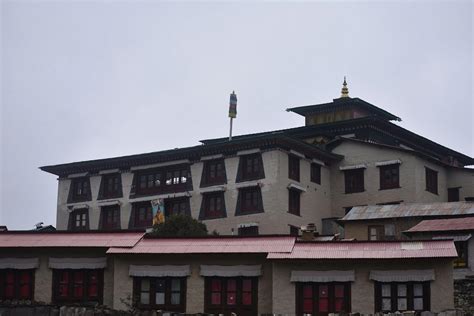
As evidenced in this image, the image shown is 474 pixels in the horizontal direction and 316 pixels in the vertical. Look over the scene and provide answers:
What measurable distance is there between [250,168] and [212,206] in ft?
15.6

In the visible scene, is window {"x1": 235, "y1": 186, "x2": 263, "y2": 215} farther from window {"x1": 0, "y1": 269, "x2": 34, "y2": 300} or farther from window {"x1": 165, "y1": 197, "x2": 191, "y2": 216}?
window {"x1": 0, "y1": 269, "x2": 34, "y2": 300}

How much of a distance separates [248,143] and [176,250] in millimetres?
31307

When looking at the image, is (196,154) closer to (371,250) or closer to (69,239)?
(69,239)

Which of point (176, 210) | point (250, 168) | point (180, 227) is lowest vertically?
point (180, 227)

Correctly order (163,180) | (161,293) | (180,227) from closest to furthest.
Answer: (161,293)
(180,227)
(163,180)

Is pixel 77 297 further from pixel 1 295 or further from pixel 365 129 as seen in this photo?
pixel 365 129

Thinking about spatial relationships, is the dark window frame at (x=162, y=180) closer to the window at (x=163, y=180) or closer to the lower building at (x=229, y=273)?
the window at (x=163, y=180)

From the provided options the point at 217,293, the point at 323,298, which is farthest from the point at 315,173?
the point at 323,298

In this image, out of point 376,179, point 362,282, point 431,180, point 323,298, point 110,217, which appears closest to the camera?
point 362,282

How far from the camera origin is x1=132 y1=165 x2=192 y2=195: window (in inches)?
3438

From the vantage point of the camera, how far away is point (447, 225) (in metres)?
60.9

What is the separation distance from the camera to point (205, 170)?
86125 mm

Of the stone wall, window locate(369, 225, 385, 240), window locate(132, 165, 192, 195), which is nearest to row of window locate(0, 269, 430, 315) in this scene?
the stone wall

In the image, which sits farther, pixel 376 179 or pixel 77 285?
pixel 376 179
